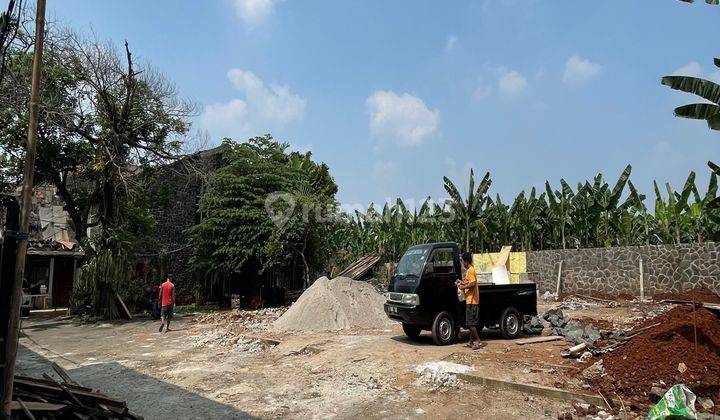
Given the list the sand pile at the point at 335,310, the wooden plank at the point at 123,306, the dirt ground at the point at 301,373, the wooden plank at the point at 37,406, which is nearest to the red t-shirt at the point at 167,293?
the dirt ground at the point at 301,373

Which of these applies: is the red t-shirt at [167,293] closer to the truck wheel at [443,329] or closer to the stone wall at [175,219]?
the stone wall at [175,219]

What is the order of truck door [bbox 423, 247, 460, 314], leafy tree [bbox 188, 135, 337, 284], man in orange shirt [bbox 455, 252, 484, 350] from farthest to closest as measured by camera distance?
leafy tree [bbox 188, 135, 337, 284]
truck door [bbox 423, 247, 460, 314]
man in orange shirt [bbox 455, 252, 484, 350]

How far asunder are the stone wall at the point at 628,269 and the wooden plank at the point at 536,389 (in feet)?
46.4

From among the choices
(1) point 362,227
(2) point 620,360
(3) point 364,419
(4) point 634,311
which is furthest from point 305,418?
(1) point 362,227

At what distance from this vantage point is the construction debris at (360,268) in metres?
26.9

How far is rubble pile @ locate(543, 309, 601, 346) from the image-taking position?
932 cm

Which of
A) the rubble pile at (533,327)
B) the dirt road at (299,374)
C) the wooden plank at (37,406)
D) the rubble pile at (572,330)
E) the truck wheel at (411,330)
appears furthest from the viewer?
the rubble pile at (533,327)

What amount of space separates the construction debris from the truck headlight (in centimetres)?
1607

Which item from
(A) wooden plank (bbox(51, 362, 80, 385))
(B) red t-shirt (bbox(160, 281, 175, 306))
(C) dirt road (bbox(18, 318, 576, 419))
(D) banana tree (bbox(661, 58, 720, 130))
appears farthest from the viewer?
(B) red t-shirt (bbox(160, 281, 175, 306))

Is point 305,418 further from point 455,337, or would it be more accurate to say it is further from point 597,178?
point 597,178

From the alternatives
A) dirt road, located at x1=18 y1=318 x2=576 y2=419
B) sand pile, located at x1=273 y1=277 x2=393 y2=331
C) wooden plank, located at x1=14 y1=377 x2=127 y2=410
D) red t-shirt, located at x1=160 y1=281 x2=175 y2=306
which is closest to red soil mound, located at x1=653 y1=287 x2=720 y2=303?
dirt road, located at x1=18 y1=318 x2=576 y2=419

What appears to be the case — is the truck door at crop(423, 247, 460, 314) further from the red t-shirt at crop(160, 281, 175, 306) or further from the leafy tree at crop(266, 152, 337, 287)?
the leafy tree at crop(266, 152, 337, 287)

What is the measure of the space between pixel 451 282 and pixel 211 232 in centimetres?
1588

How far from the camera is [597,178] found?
22.9m
